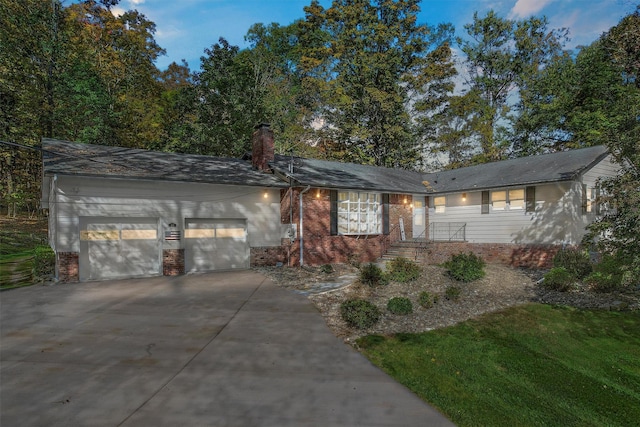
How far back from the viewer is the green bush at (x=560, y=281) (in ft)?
32.4

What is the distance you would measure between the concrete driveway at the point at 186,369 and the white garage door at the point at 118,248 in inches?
108

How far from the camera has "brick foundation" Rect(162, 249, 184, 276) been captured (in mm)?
12305

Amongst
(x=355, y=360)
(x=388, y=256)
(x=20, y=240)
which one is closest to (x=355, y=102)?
A: (x=388, y=256)

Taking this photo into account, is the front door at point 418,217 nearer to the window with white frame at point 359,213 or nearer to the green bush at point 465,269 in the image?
the window with white frame at point 359,213

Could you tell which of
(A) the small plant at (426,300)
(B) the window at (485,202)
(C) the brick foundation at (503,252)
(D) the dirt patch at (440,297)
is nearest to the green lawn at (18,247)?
(D) the dirt patch at (440,297)

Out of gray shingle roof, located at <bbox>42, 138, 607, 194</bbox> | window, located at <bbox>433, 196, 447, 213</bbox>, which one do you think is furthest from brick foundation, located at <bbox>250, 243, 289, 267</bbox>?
window, located at <bbox>433, 196, 447, 213</bbox>

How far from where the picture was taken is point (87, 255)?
11180 mm

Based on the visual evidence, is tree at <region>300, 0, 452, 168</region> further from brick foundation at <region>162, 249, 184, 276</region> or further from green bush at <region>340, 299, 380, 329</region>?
green bush at <region>340, 299, 380, 329</region>

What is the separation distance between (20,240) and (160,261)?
20.1 metres

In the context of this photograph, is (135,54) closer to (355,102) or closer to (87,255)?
(355,102)

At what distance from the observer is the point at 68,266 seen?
10.8 m

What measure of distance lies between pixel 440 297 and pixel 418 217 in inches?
394

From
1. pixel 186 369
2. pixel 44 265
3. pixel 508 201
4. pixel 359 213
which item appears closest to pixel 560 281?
pixel 508 201

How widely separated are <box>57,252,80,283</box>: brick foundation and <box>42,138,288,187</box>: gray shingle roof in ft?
8.87
